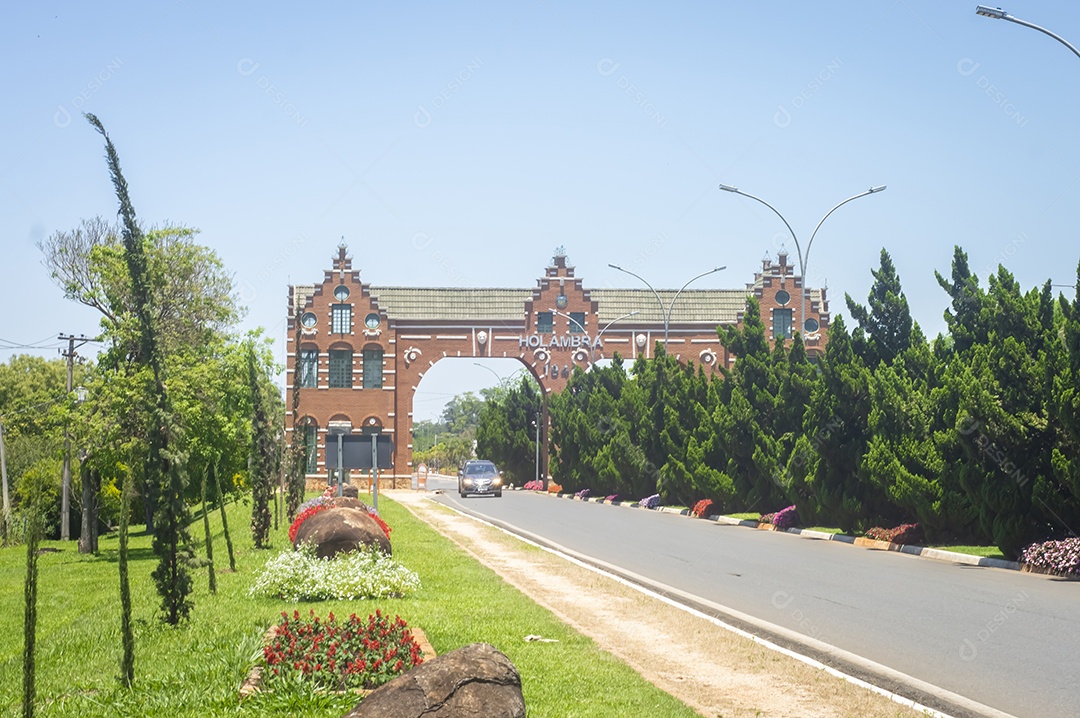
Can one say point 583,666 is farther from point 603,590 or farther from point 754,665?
point 603,590

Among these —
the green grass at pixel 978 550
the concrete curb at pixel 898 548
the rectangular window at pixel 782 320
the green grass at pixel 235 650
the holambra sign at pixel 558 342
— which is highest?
the rectangular window at pixel 782 320

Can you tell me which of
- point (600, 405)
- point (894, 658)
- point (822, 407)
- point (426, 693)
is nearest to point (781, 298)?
point (600, 405)

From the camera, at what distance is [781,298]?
77000mm

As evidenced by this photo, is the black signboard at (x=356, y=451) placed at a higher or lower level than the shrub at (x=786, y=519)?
higher

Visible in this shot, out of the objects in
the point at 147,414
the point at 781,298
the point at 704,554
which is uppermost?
the point at 781,298

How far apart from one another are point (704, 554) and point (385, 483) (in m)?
54.1

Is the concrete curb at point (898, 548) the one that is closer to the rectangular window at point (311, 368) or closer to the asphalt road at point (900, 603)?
the asphalt road at point (900, 603)

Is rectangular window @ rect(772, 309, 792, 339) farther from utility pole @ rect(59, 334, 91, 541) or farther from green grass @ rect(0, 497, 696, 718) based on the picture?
green grass @ rect(0, 497, 696, 718)

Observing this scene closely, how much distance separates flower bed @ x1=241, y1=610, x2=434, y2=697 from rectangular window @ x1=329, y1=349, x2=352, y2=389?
65695 mm

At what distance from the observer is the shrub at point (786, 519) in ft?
105

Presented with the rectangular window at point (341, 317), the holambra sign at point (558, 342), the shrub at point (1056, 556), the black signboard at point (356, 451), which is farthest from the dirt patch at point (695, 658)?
the holambra sign at point (558, 342)

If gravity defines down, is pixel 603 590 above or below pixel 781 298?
below

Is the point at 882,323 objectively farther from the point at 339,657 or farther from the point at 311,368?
the point at 311,368

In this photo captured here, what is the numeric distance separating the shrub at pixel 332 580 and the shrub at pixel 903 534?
44.5 ft
